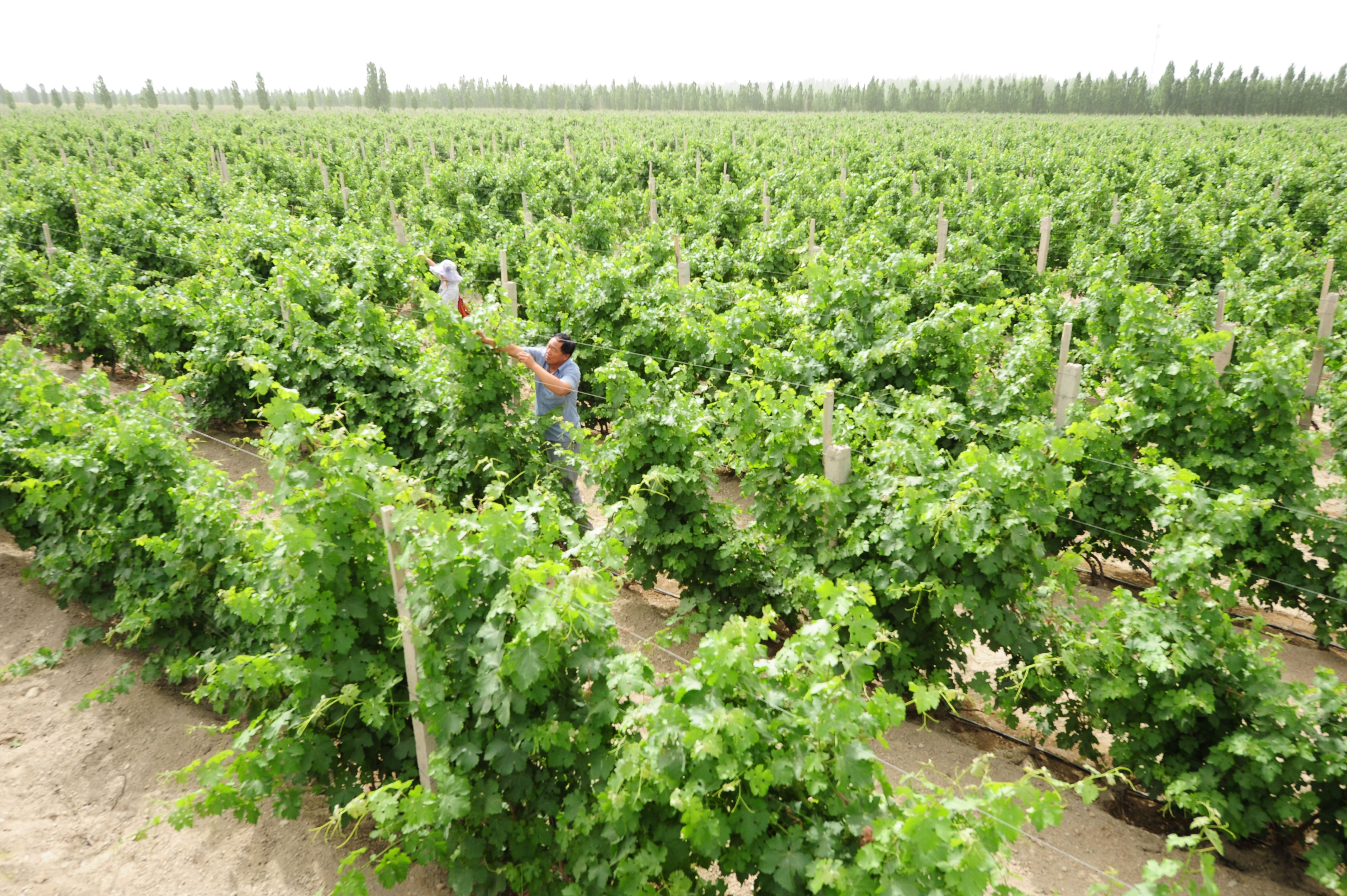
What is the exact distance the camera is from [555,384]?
247 inches

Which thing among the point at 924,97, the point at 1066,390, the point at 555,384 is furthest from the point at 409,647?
the point at 924,97

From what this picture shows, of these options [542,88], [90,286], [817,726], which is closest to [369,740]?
[817,726]

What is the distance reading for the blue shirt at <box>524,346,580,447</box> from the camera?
650 cm

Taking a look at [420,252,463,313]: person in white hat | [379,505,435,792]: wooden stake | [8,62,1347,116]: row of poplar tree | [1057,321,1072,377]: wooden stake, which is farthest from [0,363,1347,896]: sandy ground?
[8,62,1347,116]: row of poplar tree

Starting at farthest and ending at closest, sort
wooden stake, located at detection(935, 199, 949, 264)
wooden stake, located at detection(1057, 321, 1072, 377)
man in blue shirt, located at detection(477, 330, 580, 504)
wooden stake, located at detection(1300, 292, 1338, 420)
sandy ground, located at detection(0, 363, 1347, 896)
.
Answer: wooden stake, located at detection(935, 199, 949, 264), wooden stake, located at detection(1300, 292, 1338, 420), wooden stake, located at detection(1057, 321, 1072, 377), man in blue shirt, located at detection(477, 330, 580, 504), sandy ground, located at detection(0, 363, 1347, 896)

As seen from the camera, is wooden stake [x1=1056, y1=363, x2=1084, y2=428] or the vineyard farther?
wooden stake [x1=1056, y1=363, x2=1084, y2=428]

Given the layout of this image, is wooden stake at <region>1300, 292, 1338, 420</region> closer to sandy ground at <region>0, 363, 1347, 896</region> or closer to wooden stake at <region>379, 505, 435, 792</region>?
sandy ground at <region>0, 363, 1347, 896</region>

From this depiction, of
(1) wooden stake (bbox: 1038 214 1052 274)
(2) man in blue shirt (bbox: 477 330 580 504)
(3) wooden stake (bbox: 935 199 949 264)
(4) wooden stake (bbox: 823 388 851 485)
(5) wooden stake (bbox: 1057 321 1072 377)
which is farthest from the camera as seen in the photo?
(1) wooden stake (bbox: 1038 214 1052 274)

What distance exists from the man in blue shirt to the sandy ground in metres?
1.74

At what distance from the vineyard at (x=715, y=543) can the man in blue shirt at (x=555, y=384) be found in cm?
16

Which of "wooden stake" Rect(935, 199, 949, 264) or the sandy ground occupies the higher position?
"wooden stake" Rect(935, 199, 949, 264)

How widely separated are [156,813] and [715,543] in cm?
368

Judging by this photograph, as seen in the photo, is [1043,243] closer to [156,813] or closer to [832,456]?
[832,456]

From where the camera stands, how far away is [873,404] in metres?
5.57
